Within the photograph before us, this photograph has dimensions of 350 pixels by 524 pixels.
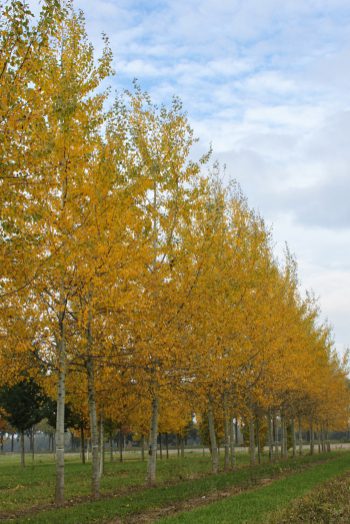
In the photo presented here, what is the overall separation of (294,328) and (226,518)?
55.0 ft

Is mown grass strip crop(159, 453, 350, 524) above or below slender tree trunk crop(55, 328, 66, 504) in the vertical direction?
below

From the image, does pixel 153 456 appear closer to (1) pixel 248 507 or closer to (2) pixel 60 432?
(2) pixel 60 432

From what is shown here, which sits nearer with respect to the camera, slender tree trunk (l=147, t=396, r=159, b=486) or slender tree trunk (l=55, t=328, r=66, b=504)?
slender tree trunk (l=55, t=328, r=66, b=504)

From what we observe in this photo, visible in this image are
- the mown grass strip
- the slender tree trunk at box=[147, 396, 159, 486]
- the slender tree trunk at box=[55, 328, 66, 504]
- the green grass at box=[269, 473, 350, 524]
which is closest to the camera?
the green grass at box=[269, 473, 350, 524]

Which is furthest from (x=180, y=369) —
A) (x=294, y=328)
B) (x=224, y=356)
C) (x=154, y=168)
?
(x=294, y=328)

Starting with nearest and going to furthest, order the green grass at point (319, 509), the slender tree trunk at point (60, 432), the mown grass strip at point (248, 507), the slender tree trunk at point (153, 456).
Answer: the green grass at point (319, 509) → the mown grass strip at point (248, 507) → the slender tree trunk at point (60, 432) → the slender tree trunk at point (153, 456)

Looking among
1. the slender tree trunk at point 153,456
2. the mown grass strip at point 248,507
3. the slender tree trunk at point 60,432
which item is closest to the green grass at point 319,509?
the mown grass strip at point 248,507

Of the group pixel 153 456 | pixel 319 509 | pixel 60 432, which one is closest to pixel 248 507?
pixel 319 509

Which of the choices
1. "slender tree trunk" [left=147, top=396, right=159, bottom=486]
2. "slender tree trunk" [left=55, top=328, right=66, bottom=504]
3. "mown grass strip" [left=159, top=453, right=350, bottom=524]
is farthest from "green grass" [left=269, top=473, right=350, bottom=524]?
"slender tree trunk" [left=55, top=328, right=66, bottom=504]

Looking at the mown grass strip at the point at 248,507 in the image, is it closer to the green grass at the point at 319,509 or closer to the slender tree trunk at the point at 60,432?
the green grass at the point at 319,509

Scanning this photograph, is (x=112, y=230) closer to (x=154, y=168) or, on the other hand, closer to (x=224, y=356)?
(x=154, y=168)

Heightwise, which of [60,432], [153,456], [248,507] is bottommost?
[248,507]

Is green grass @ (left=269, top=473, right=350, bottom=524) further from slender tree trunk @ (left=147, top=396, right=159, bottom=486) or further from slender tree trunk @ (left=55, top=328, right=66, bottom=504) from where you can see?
slender tree trunk @ (left=55, top=328, right=66, bottom=504)

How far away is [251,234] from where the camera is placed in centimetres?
2305
